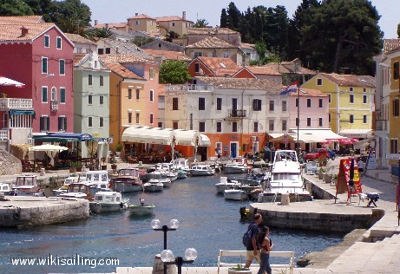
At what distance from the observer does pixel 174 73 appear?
4382 inches

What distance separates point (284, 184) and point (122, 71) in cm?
4097

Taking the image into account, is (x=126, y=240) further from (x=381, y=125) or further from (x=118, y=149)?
(x=118, y=149)

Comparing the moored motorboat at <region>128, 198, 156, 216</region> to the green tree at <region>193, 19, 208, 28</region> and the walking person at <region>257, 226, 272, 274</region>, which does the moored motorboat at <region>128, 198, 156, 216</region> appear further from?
the green tree at <region>193, 19, 208, 28</region>

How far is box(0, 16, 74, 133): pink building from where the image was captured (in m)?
80.2

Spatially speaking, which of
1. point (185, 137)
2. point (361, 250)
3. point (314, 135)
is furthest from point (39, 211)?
point (314, 135)

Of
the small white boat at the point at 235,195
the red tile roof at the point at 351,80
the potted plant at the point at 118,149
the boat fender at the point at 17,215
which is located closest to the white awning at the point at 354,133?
the red tile roof at the point at 351,80

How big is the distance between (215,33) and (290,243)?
112 metres

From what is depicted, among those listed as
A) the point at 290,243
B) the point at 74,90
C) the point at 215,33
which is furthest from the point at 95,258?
the point at 215,33

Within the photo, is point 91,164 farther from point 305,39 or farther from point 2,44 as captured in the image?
point 305,39

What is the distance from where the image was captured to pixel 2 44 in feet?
262

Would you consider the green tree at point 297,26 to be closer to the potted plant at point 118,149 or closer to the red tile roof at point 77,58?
the potted plant at point 118,149

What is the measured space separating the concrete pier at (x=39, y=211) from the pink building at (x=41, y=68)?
2829cm

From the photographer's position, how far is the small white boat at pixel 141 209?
177ft

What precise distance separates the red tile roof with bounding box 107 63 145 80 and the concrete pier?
1657 inches
